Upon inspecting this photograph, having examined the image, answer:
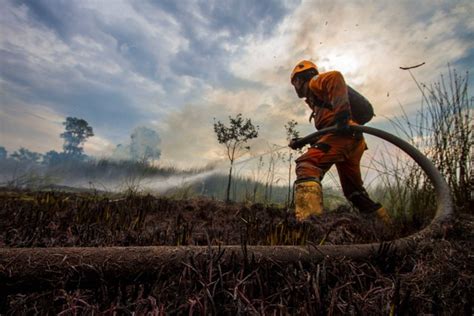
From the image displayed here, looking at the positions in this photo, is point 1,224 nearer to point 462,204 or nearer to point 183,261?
point 183,261

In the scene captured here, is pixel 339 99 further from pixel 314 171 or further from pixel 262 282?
pixel 262 282

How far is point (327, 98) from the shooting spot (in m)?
Result: 4.80

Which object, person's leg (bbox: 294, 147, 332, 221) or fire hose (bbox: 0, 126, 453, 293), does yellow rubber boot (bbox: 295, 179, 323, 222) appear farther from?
fire hose (bbox: 0, 126, 453, 293)

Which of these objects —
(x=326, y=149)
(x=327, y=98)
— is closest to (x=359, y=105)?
(x=327, y=98)

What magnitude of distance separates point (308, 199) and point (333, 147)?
100cm

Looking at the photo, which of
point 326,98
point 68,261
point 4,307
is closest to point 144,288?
point 68,261

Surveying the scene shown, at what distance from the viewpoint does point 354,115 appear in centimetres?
525

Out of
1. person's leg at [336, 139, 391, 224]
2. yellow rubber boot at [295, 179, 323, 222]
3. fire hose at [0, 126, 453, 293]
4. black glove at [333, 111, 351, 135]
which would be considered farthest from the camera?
person's leg at [336, 139, 391, 224]

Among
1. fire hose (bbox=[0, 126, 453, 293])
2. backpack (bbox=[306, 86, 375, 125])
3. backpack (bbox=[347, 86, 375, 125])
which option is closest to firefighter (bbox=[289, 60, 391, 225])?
backpack (bbox=[306, 86, 375, 125])

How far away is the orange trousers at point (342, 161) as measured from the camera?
14.5 ft

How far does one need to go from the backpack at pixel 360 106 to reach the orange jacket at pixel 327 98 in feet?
1.93

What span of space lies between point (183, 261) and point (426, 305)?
117 cm

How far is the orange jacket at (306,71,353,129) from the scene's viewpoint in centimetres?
439

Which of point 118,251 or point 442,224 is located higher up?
point 442,224
